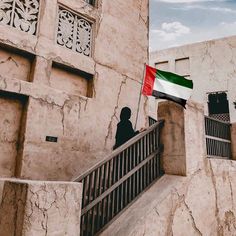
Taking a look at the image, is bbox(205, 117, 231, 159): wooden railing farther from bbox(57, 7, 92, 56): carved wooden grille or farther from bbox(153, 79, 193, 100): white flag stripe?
bbox(57, 7, 92, 56): carved wooden grille

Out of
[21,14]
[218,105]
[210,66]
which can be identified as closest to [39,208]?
[21,14]

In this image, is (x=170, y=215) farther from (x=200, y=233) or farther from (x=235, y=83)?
(x=235, y=83)

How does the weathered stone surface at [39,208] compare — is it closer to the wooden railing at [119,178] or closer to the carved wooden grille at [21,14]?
the wooden railing at [119,178]

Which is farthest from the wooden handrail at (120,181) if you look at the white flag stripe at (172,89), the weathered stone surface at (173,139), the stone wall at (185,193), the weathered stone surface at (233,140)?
the weathered stone surface at (233,140)

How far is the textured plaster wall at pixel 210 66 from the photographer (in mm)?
16781

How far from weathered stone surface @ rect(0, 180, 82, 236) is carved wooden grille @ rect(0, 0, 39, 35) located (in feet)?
9.72

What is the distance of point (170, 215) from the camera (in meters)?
3.15

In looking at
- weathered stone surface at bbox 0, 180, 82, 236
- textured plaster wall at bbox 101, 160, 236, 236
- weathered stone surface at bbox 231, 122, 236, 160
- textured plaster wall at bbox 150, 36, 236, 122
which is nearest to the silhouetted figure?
textured plaster wall at bbox 101, 160, 236, 236

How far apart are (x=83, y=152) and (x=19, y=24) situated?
8.12 feet

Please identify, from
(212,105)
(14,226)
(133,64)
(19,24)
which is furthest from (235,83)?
(14,226)

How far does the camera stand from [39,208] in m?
2.09

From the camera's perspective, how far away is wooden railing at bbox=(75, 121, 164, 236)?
271cm

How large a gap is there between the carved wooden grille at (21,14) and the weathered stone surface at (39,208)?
2962 mm

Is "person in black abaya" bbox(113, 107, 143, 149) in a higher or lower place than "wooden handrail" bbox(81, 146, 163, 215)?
higher
